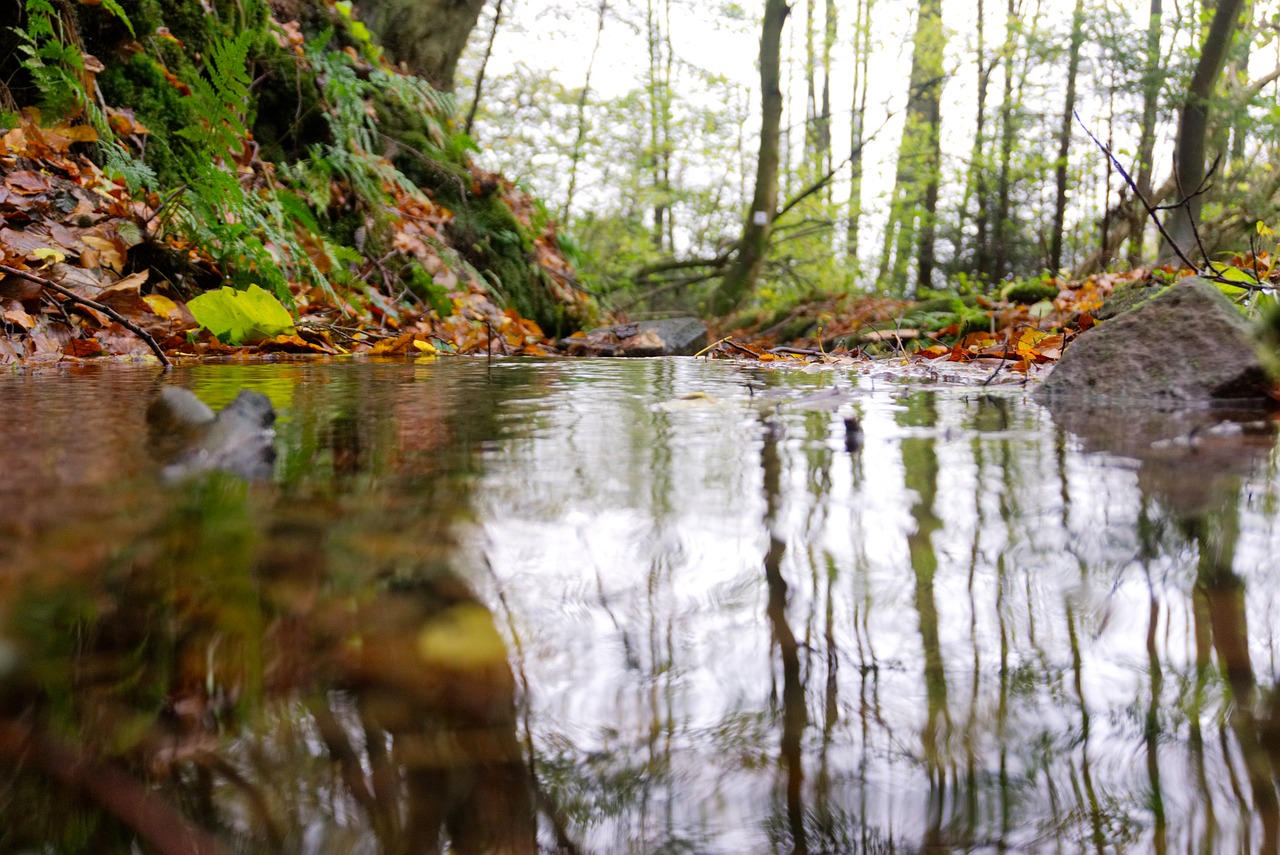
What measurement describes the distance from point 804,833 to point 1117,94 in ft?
50.7

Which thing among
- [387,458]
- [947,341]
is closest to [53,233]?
[387,458]

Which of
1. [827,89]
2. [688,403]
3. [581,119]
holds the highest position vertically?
[827,89]

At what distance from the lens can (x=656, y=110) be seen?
56.4ft

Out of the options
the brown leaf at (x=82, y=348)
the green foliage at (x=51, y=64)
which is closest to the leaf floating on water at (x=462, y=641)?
the brown leaf at (x=82, y=348)

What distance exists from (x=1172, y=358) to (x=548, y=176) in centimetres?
1630

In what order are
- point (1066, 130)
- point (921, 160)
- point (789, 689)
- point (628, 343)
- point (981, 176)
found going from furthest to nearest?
point (921, 160)
point (981, 176)
point (1066, 130)
point (628, 343)
point (789, 689)

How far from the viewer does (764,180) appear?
1180cm

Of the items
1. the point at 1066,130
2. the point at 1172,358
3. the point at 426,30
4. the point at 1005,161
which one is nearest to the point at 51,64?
the point at 1172,358

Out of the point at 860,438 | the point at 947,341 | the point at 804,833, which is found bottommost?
the point at 804,833

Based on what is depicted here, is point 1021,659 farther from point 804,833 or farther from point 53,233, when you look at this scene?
point 53,233

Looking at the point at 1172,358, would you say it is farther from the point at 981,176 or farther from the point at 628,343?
the point at 981,176

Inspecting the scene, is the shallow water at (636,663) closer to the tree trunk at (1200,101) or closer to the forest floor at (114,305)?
the forest floor at (114,305)

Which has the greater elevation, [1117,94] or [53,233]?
[1117,94]

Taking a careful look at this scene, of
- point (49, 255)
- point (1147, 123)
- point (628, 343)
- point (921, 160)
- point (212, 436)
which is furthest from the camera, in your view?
point (921, 160)
